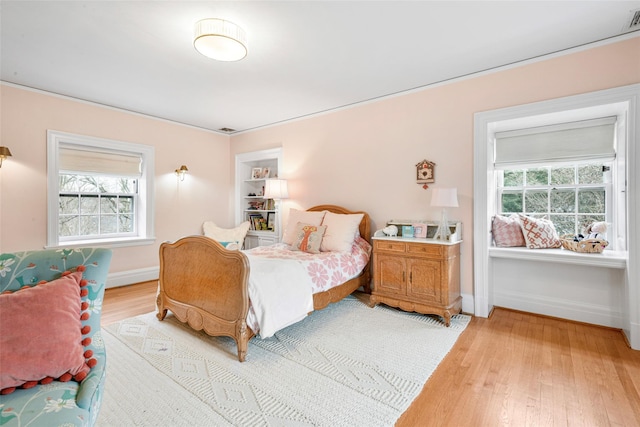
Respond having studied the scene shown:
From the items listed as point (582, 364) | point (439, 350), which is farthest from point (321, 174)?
point (582, 364)

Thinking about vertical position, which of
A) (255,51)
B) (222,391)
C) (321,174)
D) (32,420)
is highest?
(255,51)

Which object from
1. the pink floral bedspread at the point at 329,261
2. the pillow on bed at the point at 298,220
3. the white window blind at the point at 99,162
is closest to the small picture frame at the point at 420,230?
the pink floral bedspread at the point at 329,261

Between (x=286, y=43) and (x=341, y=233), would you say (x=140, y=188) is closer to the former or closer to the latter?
(x=341, y=233)

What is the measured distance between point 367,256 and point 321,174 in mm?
1428

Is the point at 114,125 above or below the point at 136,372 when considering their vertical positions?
above

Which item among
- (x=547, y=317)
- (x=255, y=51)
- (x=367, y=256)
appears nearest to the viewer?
(x=255, y=51)

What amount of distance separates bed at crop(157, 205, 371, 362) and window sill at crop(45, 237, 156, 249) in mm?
1675

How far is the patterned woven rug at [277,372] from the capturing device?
1632 mm

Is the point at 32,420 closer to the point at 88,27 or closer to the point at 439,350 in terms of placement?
the point at 439,350

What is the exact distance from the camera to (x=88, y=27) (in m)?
2.25

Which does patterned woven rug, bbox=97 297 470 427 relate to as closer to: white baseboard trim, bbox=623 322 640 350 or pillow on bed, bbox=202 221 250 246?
white baseboard trim, bbox=623 322 640 350

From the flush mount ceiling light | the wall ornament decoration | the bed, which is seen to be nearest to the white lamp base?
the wall ornament decoration

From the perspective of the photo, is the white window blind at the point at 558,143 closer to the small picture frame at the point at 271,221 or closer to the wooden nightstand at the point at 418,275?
the wooden nightstand at the point at 418,275

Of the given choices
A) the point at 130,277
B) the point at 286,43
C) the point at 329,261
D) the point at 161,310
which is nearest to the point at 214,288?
the point at 161,310
